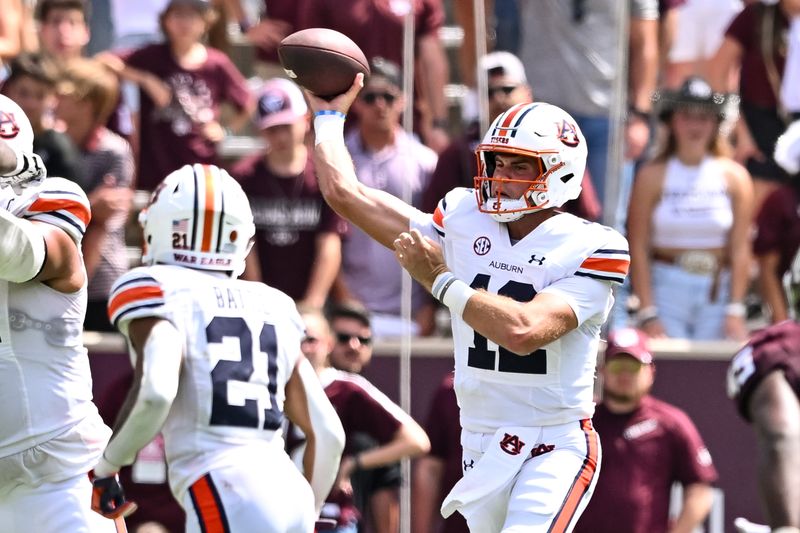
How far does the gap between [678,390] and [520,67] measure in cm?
180

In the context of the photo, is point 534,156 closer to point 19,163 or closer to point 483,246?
point 483,246

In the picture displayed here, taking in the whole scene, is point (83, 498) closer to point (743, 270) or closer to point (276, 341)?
point (276, 341)

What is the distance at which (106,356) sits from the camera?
801 cm

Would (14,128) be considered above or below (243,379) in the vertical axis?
above

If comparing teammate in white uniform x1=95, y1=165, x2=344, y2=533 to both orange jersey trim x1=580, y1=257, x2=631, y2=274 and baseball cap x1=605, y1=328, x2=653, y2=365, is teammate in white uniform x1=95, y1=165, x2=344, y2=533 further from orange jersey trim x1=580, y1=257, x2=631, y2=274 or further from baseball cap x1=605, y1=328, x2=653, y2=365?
baseball cap x1=605, y1=328, x2=653, y2=365

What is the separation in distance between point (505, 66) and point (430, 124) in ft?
3.25

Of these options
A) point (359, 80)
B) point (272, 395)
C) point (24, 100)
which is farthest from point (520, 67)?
point (272, 395)

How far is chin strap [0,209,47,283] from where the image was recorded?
464 cm

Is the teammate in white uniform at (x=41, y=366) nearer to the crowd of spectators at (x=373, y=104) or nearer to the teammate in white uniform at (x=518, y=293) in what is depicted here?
the teammate in white uniform at (x=518, y=293)

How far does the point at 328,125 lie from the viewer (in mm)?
5254

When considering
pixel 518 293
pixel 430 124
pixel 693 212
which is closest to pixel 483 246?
pixel 518 293

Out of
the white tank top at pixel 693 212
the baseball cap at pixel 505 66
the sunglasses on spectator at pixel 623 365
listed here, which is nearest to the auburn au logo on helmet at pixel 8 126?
the sunglasses on spectator at pixel 623 365

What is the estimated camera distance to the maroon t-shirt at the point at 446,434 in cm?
731

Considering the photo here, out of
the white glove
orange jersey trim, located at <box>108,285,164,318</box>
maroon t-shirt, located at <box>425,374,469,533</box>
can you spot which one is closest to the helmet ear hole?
orange jersey trim, located at <box>108,285,164,318</box>
